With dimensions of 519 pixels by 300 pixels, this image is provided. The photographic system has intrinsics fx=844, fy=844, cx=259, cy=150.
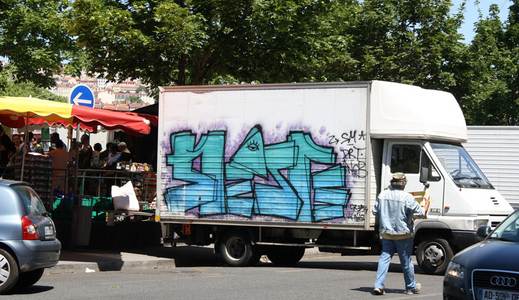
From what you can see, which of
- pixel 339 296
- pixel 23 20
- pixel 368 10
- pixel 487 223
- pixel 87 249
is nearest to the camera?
pixel 339 296

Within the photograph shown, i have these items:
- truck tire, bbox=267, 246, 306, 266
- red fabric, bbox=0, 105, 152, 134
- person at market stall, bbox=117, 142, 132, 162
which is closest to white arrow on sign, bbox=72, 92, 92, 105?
red fabric, bbox=0, 105, 152, 134

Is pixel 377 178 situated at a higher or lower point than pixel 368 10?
lower

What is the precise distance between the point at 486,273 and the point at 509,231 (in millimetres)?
1409

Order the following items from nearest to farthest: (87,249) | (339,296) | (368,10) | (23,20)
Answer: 1. (339,296)
2. (87,249)
3. (23,20)
4. (368,10)

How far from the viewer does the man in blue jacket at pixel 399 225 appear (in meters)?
11.5

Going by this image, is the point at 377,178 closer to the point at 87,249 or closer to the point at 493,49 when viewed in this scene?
the point at 87,249

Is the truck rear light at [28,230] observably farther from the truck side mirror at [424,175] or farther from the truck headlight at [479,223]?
the truck headlight at [479,223]

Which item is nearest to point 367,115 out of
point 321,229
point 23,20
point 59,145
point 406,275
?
point 321,229

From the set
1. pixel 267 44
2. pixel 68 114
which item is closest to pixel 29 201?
pixel 68 114

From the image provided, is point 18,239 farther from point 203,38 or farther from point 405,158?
point 203,38

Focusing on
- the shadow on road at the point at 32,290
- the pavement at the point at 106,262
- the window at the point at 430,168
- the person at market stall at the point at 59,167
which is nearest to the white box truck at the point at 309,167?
the window at the point at 430,168

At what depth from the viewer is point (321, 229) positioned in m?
15.1

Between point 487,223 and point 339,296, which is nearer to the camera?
point 339,296

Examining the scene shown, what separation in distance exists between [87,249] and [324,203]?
17.6ft
